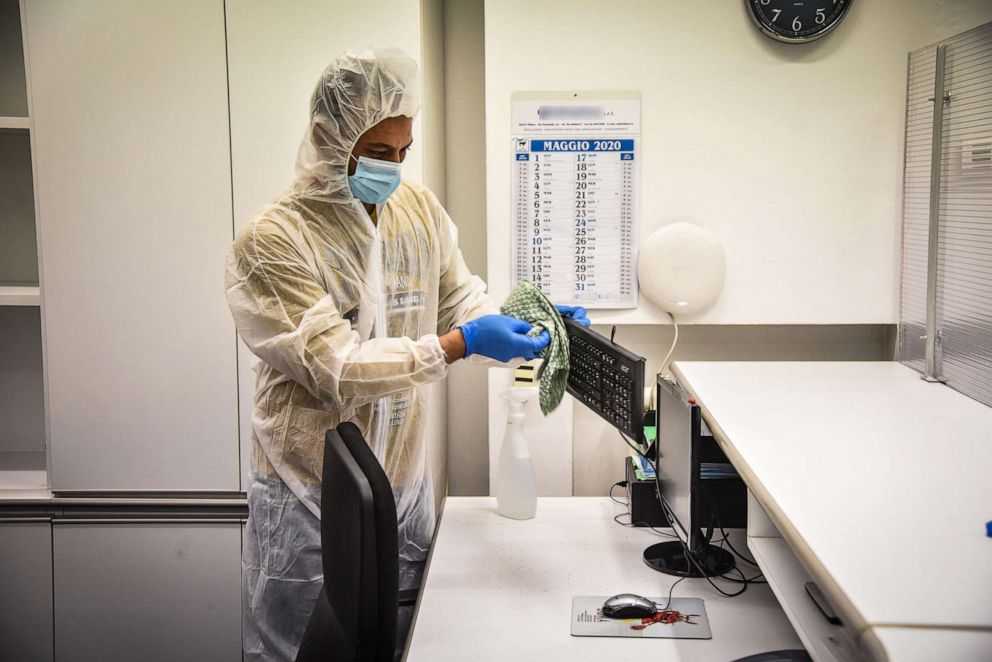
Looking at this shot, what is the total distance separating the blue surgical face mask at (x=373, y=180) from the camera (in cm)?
175

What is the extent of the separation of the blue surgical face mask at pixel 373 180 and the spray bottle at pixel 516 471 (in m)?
0.58

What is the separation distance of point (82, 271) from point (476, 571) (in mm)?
1293

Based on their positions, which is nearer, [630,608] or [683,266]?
[630,608]

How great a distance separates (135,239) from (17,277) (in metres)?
0.63

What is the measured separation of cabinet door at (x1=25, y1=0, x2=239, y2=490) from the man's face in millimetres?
631

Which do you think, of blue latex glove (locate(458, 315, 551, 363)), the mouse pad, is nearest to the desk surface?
the mouse pad

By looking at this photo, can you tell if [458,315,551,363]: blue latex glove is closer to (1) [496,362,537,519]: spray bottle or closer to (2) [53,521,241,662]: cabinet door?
(1) [496,362,537,519]: spray bottle

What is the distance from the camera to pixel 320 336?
1642mm

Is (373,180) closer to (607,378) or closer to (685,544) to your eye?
(607,378)

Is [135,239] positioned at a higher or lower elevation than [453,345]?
higher

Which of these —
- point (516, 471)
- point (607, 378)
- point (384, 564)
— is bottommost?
point (516, 471)

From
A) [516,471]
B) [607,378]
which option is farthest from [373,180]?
[516,471]

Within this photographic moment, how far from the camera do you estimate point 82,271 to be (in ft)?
7.51

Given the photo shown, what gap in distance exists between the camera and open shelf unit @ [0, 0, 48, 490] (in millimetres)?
2574
